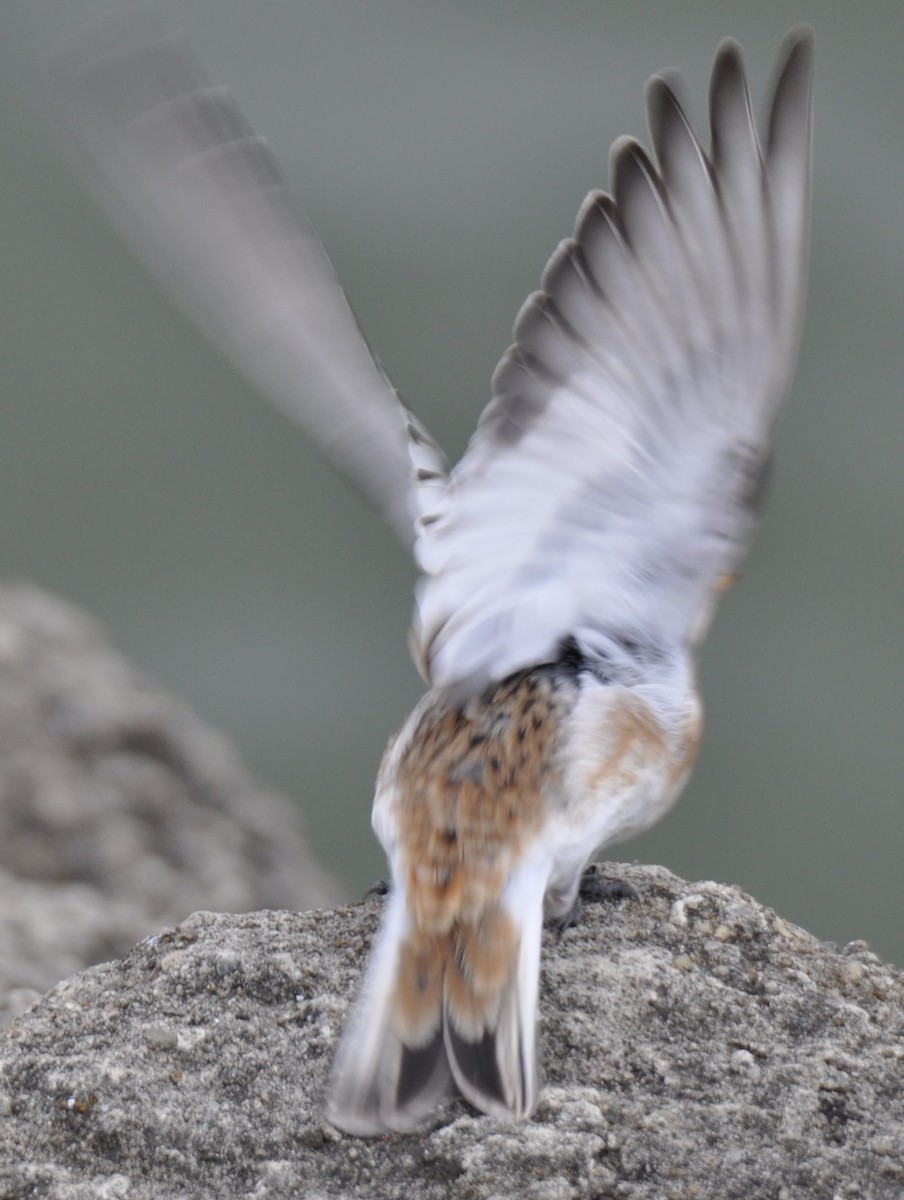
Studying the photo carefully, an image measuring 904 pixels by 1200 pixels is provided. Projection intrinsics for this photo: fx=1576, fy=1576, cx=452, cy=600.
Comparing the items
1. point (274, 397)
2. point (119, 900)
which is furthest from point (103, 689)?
point (274, 397)

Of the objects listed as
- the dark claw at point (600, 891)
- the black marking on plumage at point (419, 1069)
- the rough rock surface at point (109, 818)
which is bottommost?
the black marking on plumage at point (419, 1069)

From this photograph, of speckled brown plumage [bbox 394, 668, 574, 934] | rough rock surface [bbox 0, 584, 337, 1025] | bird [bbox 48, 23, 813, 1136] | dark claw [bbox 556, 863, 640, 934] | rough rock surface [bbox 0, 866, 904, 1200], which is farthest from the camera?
rough rock surface [bbox 0, 584, 337, 1025]

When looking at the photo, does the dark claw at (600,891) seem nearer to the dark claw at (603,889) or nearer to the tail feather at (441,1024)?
the dark claw at (603,889)

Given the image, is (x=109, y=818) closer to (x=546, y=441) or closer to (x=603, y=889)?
(x=603, y=889)

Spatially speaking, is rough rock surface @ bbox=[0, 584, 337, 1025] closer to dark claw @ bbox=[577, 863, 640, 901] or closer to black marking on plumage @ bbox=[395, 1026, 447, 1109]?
dark claw @ bbox=[577, 863, 640, 901]

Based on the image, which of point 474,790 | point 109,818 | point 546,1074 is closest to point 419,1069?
point 546,1074

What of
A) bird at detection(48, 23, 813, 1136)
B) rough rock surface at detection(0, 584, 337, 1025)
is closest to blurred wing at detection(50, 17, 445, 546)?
bird at detection(48, 23, 813, 1136)

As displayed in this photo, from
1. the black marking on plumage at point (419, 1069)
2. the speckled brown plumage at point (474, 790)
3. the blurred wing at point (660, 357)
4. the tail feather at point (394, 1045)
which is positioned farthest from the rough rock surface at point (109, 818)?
the blurred wing at point (660, 357)
